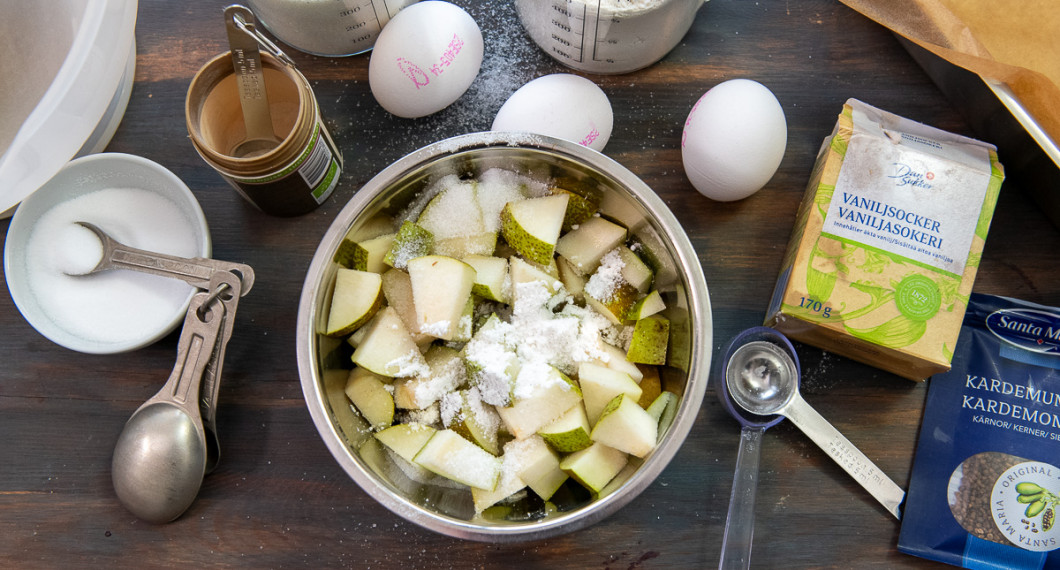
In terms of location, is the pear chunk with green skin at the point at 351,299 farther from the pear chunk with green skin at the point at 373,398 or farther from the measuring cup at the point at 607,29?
the measuring cup at the point at 607,29

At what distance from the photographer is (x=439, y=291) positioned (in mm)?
862

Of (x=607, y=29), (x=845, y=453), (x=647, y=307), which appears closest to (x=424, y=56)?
(x=607, y=29)

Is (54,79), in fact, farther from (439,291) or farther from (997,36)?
(997,36)

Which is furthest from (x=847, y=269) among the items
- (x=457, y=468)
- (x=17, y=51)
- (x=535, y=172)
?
(x=17, y=51)

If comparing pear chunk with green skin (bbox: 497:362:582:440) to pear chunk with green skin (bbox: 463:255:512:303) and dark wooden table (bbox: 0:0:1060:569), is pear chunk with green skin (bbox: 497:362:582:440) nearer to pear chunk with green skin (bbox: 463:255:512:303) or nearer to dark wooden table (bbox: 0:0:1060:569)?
pear chunk with green skin (bbox: 463:255:512:303)

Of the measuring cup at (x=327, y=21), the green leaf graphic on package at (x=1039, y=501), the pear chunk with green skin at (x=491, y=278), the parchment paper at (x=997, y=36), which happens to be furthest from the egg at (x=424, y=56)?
the green leaf graphic on package at (x=1039, y=501)

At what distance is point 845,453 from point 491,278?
22.9 inches

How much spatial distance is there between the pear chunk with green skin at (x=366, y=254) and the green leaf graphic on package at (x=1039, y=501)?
0.98 metres

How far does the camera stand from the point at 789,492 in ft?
3.31

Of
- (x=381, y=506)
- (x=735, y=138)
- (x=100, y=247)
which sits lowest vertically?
(x=381, y=506)

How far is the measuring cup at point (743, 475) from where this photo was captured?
0.97m

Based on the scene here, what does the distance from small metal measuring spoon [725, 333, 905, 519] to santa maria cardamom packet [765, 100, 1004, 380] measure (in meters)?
0.08

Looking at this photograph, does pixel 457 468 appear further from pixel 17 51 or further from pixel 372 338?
pixel 17 51

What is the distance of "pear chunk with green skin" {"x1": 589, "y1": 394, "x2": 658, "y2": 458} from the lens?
2.68 ft
